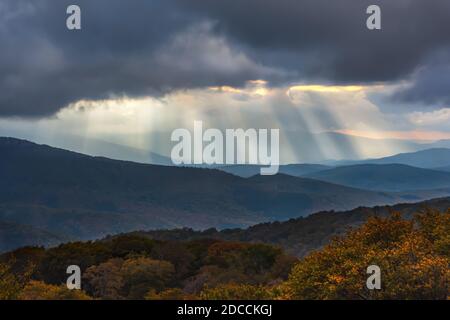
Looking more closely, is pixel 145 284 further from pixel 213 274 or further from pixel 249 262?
pixel 249 262

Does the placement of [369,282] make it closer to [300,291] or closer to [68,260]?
[300,291]

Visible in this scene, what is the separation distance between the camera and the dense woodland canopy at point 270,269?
152ft

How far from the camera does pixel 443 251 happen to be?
56.6 metres

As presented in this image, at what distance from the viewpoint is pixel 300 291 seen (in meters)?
49.8

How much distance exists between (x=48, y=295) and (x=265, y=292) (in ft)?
→ 55.8

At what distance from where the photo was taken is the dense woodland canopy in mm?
46406

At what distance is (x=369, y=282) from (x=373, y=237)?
13.3 metres

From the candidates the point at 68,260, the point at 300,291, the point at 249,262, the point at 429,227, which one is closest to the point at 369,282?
the point at 300,291

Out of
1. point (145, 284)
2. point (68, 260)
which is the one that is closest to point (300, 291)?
point (145, 284)

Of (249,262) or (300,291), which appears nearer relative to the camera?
(300,291)

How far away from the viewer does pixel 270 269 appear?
8312cm
